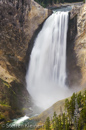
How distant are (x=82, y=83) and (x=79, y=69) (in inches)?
190

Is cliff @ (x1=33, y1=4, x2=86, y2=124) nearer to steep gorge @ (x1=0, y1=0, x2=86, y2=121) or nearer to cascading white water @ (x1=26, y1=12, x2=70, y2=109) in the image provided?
steep gorge @ (x1=0, y1=0, x2=86, y2=121)

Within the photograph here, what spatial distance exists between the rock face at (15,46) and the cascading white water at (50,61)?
3.10 metres

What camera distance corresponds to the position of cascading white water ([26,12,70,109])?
146 ft

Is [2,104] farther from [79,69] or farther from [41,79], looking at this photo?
[79,69]

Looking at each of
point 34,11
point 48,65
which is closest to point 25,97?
point 48,65

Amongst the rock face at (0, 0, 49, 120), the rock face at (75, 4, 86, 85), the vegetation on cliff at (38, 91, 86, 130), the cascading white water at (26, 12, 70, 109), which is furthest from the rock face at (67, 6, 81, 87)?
the vegetation on cliff at (38, 91, 86, 130)

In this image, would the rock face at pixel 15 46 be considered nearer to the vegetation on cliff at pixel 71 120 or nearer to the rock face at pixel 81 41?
the vegetation on cliff at pixel 71 120

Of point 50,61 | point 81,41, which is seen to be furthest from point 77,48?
point 50,61

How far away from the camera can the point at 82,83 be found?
41.1m

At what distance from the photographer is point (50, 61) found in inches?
1879

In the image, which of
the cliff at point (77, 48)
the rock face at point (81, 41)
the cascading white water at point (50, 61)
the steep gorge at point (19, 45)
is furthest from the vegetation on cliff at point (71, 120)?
the rock face at point (81, 41)

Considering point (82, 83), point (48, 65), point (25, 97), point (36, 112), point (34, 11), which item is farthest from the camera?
point (34, 11)

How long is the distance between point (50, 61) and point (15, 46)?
39.8 feet

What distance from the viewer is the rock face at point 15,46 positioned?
32.7 m
